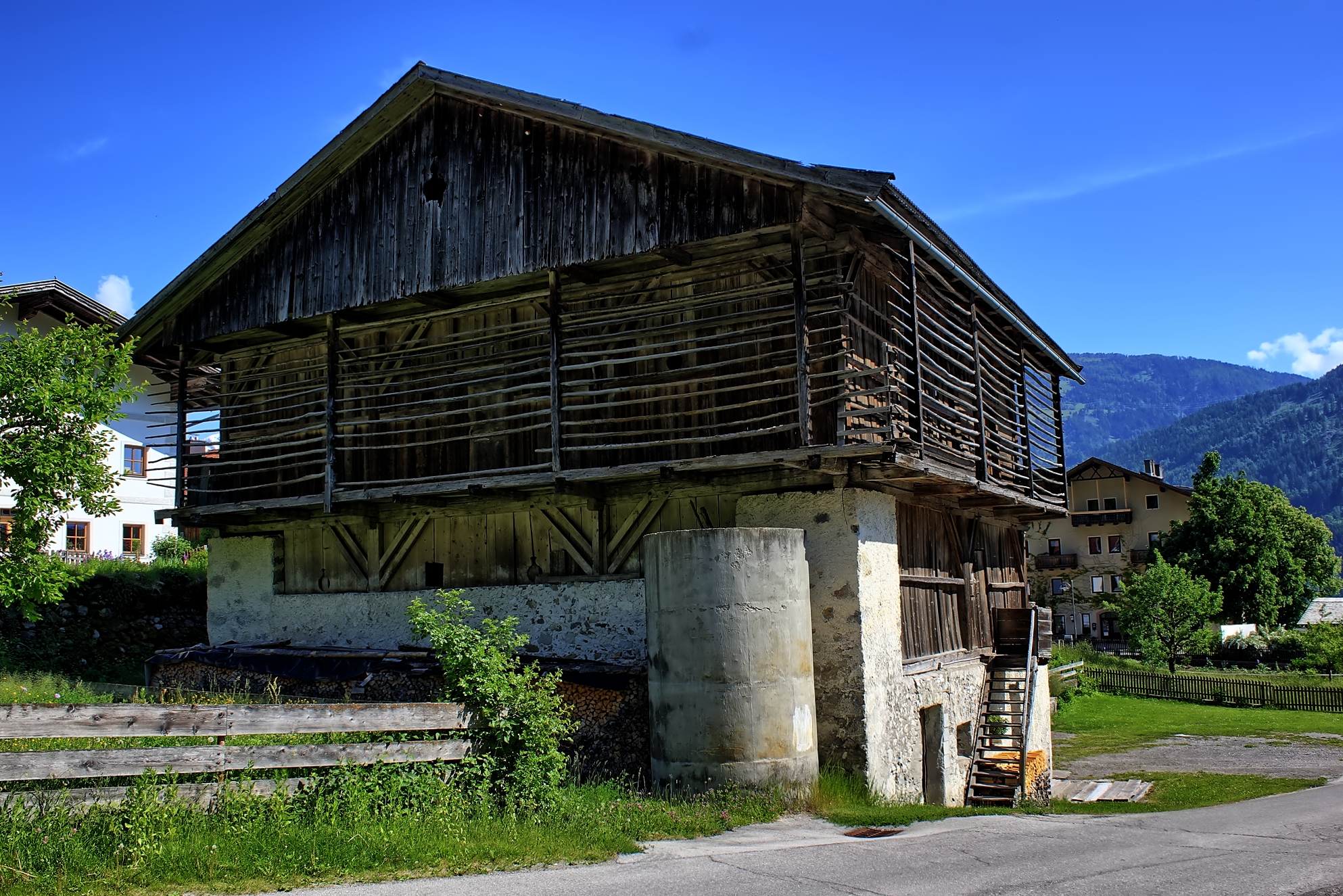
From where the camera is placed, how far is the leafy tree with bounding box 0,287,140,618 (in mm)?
15102

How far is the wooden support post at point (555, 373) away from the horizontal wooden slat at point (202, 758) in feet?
18.4

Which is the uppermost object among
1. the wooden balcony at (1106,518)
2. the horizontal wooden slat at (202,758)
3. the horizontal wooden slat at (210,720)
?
the wooden balcony at (1106,518)

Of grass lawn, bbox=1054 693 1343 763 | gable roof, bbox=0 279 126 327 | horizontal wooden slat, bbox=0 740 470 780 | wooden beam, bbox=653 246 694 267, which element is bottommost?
grass lawn, bbox=1054 693 1343 763

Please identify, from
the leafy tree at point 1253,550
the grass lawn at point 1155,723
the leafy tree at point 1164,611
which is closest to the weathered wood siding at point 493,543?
the grass lawn at point 1155,723

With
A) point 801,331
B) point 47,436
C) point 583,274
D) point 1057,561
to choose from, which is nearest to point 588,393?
point 583,274

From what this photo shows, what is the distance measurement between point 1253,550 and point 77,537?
2241 inches

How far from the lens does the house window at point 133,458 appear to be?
117 ft

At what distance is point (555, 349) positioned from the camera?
15039 millimetres

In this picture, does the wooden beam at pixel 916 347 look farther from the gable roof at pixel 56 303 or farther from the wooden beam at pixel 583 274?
the gable roof at pixel 56 303

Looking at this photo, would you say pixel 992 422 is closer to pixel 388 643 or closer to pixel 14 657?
pixel 388 643

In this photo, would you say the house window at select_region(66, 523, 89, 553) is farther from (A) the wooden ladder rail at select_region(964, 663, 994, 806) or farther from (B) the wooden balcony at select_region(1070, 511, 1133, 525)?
(B) the wooden balcony at select_region(1070, 511, 1133, 525)

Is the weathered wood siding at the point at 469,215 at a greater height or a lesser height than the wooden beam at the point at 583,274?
greater

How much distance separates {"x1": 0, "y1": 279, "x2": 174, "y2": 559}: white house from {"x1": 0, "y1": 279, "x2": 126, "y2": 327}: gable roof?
0.7 inches

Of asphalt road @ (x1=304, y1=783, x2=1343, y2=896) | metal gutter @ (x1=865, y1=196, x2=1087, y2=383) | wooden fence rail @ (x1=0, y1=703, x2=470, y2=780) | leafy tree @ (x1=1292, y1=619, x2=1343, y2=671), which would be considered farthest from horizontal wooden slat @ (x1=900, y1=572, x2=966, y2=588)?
leafy tree @ (x1=1292, y1=619, x2=1343, y2=671)
